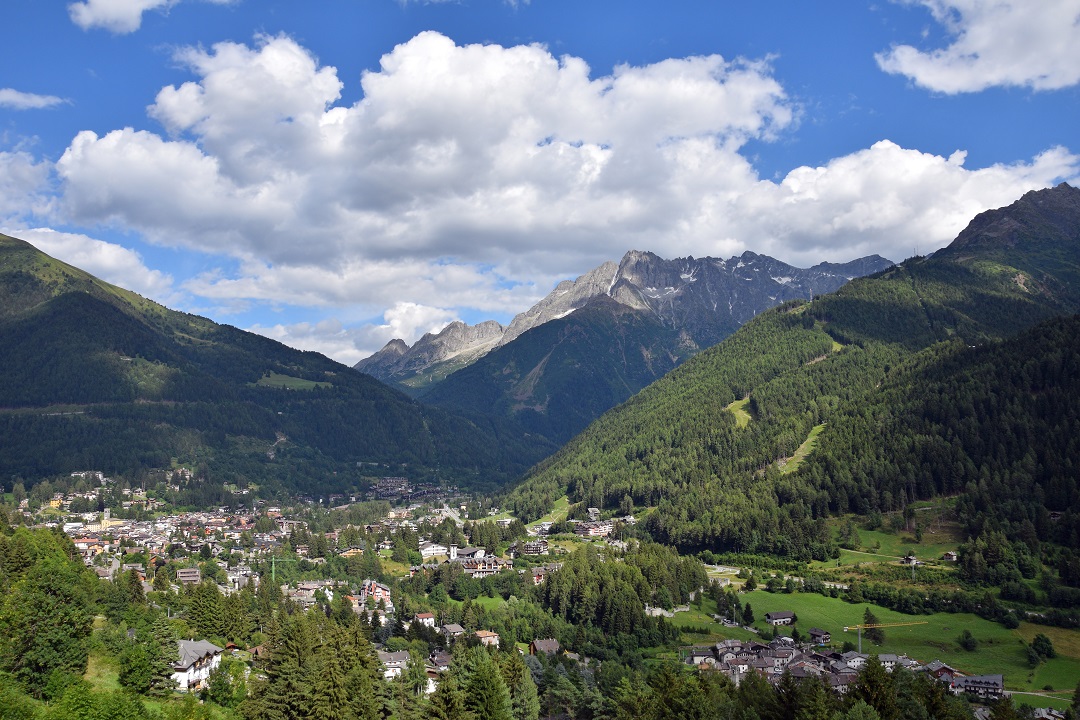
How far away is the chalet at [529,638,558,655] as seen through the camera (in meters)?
95.7

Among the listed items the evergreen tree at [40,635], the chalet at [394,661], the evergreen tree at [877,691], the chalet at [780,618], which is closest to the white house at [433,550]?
the chalet at [780,618]

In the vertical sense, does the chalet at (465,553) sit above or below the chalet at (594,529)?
below

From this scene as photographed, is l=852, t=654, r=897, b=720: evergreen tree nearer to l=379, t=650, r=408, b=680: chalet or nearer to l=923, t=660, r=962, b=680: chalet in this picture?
l=923, t=660, r=962, b=680: chalet

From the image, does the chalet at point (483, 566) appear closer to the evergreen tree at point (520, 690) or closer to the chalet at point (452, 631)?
the chalet at point (452, 631)

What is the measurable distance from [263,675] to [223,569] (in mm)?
77359

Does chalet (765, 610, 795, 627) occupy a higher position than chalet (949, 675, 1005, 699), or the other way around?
chalet (765, 610, 795, 627)

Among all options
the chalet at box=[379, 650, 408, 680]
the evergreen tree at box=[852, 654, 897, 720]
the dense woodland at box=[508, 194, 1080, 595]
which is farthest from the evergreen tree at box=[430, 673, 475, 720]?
the dense woodland at box=[508, 194, 1080, 595]

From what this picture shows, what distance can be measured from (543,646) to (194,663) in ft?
141

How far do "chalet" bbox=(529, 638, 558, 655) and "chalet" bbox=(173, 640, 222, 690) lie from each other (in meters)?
37.0

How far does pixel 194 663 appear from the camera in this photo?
217 feet

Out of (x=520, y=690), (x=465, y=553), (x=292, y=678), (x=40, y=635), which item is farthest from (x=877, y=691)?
(x=465, y=553)

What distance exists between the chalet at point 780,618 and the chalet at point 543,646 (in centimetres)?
2946

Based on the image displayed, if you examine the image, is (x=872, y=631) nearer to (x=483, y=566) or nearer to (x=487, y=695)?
(x=483, y=566)

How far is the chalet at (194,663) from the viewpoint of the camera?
2542 inches
